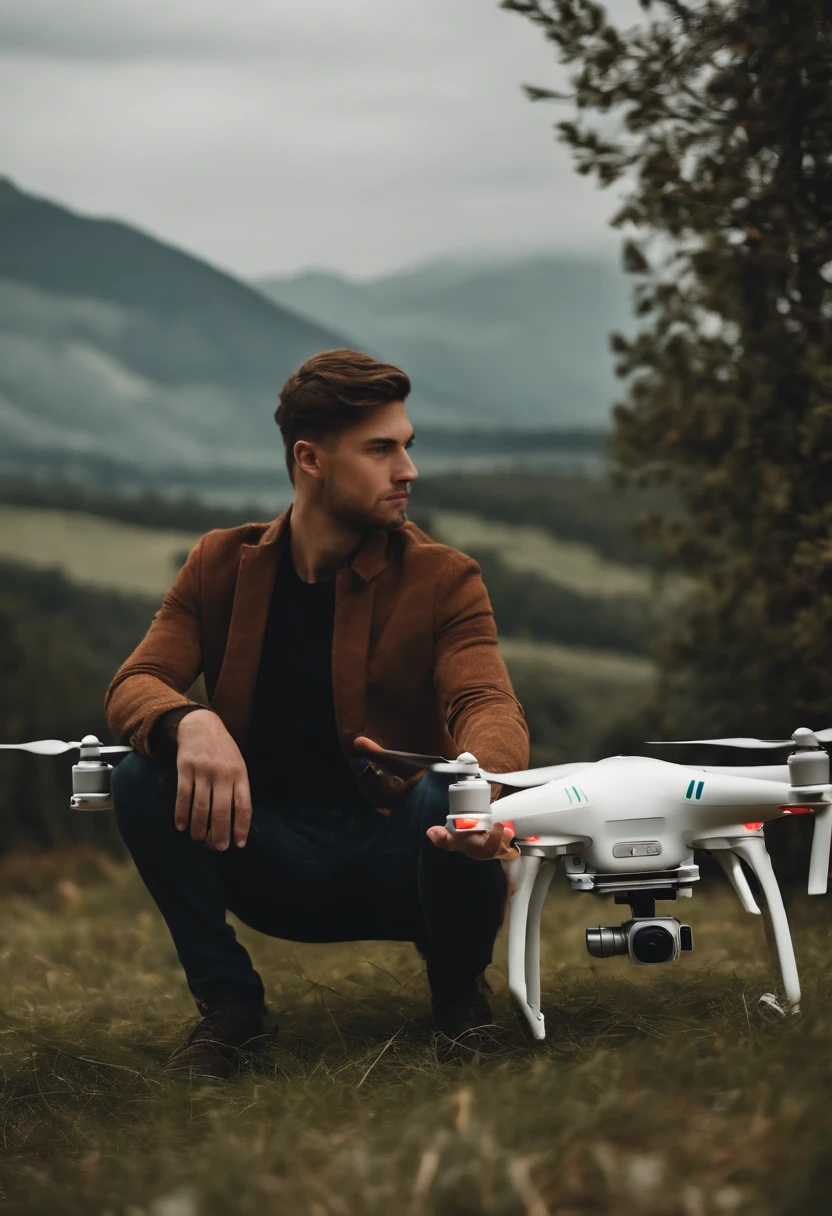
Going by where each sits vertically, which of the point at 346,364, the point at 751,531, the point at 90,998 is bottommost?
the point at 90,998

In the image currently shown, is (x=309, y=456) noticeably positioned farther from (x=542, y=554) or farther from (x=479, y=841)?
(x=542, y=554)

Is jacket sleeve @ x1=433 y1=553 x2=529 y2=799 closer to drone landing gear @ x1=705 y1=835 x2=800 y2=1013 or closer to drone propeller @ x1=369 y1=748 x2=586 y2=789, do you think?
drone propeller @ x1=369 y1=748 x2=586 y2=789

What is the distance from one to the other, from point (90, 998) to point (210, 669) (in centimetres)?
107

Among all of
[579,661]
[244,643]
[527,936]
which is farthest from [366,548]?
[579,661]

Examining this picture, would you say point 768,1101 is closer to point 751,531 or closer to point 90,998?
point 90,998

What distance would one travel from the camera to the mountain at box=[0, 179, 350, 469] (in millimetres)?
7223

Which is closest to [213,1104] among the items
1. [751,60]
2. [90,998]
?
[90,998]

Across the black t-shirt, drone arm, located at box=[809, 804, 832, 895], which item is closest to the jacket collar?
the black t-shirt

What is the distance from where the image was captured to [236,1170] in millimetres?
1725

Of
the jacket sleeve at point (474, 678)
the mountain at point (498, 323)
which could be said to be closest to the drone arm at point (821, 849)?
the jacket sleeve at point (474, 678)

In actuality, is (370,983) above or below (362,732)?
below

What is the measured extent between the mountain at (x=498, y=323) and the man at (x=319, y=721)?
176 inches

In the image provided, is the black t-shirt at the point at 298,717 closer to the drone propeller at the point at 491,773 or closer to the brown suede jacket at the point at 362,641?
the brown suede jacket at the point at 362,641

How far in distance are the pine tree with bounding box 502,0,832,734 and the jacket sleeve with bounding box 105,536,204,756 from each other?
1.58m
